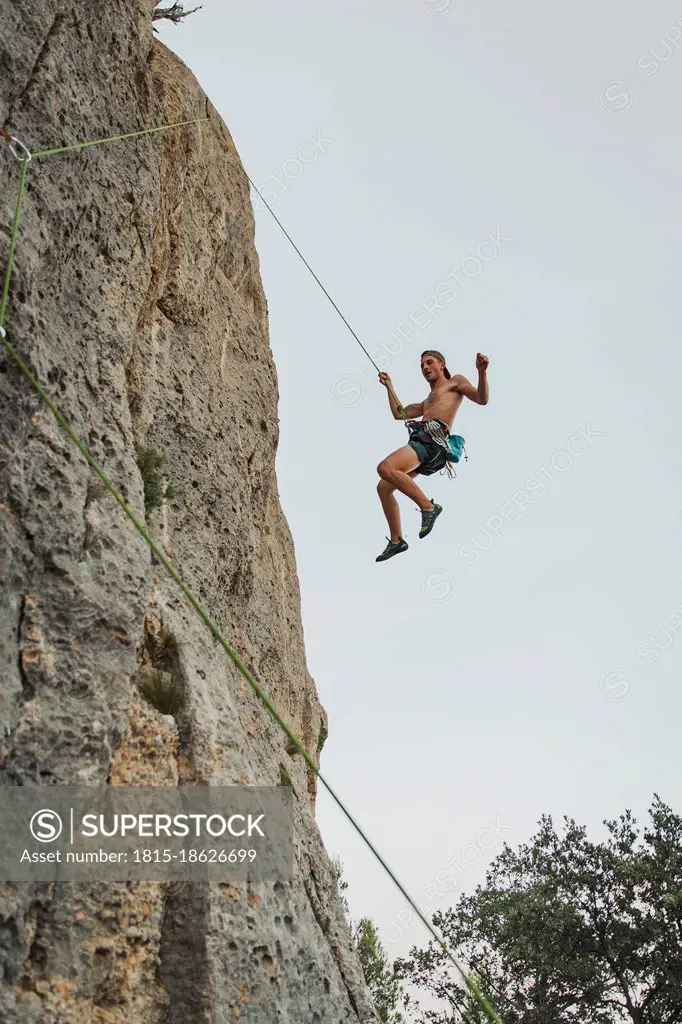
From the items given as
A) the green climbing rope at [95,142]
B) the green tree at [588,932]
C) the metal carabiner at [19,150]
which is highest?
the green climbing rope at [95,142]

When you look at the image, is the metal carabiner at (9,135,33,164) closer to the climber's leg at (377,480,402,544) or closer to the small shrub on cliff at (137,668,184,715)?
the small shrub on cliff at (137,668,184,715)

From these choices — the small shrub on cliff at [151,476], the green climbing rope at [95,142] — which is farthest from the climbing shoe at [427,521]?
the green climbing rope at [95,142]

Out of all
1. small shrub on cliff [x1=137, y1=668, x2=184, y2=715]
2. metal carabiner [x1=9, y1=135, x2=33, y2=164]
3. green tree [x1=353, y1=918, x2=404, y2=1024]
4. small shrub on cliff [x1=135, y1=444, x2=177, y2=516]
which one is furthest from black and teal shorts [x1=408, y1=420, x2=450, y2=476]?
green tree [x1=353, y1=918, x2=404, y2=1024]

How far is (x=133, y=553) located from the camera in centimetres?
648

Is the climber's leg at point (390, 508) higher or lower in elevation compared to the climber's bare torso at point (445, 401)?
lower

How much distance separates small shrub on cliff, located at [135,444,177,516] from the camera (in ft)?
24.7

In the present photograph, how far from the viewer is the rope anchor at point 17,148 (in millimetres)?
6648

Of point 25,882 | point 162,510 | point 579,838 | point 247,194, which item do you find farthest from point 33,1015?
point 579,838

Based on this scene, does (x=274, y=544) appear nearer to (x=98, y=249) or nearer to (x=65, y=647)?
(x=98, y=249)

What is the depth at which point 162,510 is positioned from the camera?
764cm

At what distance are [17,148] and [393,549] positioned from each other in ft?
16.9

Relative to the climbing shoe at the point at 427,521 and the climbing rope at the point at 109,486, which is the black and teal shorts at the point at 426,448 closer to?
the climbing shoe at the point at 427,521

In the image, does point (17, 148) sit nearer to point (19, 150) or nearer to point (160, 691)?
point (19, 150)

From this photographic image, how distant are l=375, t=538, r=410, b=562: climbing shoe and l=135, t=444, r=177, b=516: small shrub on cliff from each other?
9.25 ft
